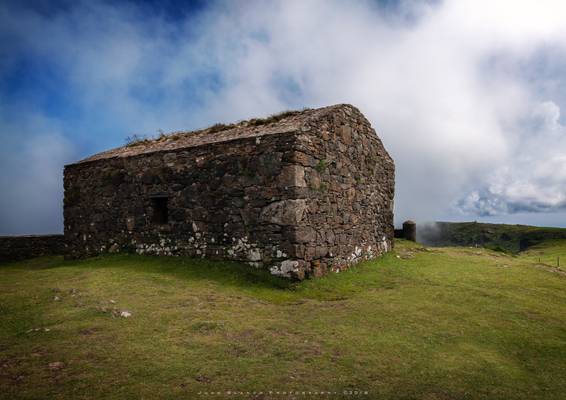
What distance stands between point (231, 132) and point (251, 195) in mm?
2763

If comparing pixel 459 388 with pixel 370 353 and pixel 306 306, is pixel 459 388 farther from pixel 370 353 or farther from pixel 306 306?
pixel 306 306

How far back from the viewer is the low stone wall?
55.0 feet

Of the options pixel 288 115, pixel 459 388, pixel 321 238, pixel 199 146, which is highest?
pixel 288 115

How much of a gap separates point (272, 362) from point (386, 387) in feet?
4.95

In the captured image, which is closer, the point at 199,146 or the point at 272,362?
the point at 272,362

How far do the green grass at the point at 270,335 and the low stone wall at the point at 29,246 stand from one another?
7.50 m

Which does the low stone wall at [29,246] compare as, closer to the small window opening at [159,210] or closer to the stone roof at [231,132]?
the stone roof at [231,132]

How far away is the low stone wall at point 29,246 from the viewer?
660 inches

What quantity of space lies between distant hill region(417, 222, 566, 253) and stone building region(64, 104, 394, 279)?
Result: 40.0m

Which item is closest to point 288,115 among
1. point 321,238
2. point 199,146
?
point 199,146

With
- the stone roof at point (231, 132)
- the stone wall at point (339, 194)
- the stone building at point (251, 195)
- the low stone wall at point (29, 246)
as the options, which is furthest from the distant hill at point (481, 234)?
the low stone wall at point (29, 246)

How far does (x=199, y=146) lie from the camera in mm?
11750

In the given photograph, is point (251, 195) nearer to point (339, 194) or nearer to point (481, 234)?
point (339, 194)

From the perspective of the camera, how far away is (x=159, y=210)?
12875mm
